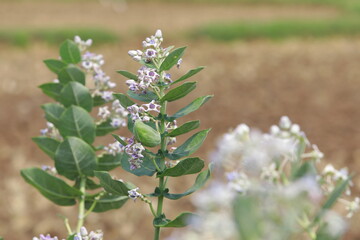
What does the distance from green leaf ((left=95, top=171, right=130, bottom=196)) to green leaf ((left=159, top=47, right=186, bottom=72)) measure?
15 cm

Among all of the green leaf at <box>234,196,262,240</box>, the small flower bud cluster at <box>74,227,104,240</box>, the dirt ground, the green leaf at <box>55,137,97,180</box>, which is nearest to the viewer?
the green leaf at <box>234,196,262,240</box>

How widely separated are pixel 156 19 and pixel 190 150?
69.4ft

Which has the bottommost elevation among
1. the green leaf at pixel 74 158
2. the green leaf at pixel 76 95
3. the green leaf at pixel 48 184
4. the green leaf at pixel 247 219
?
the green leaf at pixel 247 219

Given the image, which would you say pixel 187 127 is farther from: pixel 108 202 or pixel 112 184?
pixel 108 202

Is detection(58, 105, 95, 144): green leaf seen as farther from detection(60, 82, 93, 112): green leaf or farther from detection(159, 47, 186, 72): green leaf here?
detection(159, 47, 186, 72): green leaf

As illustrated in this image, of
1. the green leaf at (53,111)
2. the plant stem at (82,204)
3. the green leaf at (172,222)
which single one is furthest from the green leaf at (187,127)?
the green leaf at (53,111)

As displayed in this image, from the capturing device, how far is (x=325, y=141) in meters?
8.34

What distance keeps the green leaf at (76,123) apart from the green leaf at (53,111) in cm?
4

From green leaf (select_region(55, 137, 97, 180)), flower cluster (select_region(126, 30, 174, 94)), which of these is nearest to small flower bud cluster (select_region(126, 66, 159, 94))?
flower cluster (select_region(126, 30, 174, 94))

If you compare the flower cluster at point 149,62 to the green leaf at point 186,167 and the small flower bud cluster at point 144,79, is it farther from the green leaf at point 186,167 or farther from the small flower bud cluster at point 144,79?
the green leaf at point 186,167

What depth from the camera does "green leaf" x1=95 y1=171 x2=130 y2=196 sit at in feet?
2.72

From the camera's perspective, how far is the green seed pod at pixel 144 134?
0.80m

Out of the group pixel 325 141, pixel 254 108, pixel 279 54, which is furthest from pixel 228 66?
pixel 325 141

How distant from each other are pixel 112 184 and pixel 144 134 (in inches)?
3.4
